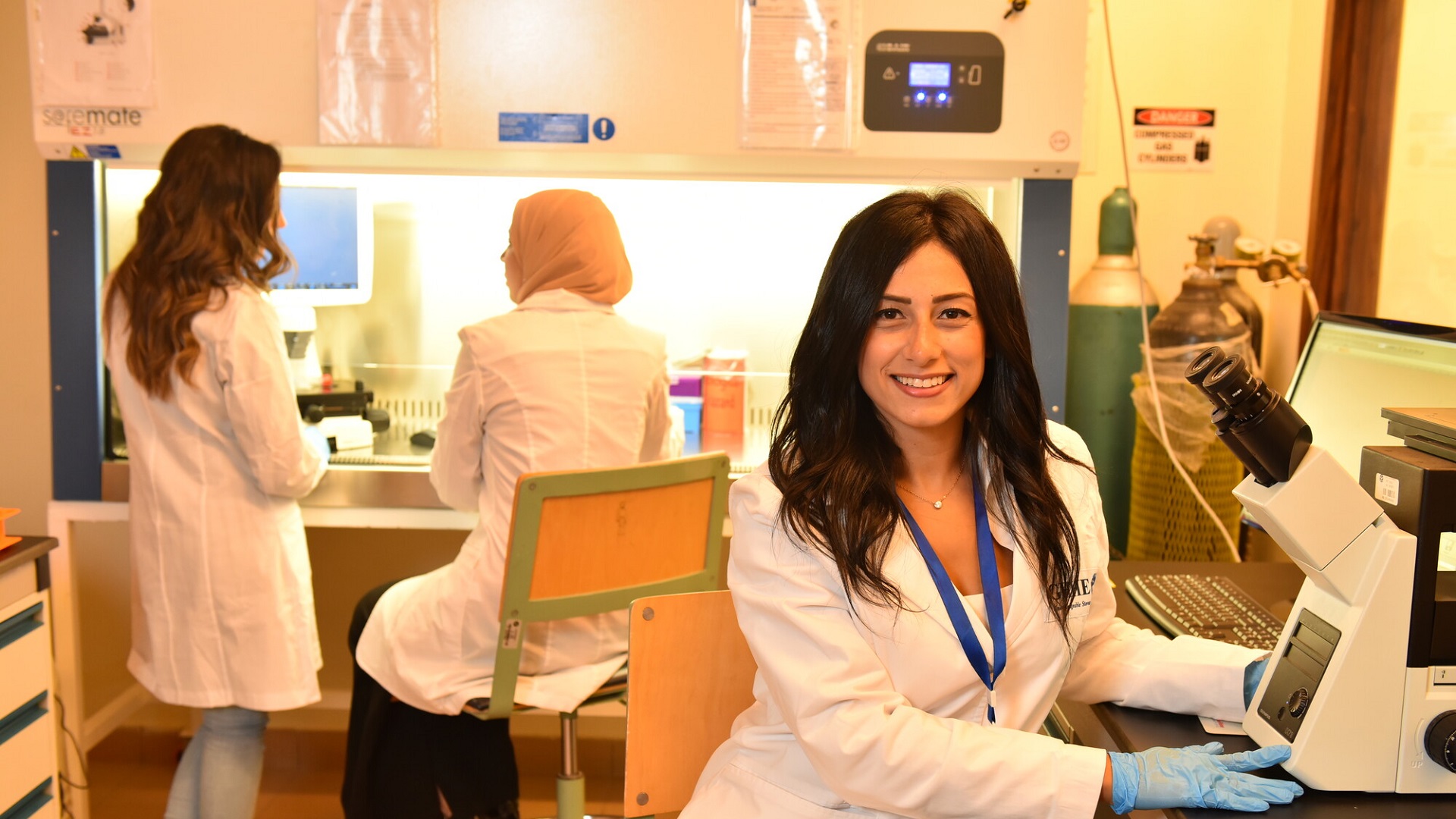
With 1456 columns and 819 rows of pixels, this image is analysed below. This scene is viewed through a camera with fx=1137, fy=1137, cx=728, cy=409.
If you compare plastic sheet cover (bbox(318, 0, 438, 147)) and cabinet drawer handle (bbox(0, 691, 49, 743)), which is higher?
plastic sheet cover (bbox(318, 0, 438, 147))

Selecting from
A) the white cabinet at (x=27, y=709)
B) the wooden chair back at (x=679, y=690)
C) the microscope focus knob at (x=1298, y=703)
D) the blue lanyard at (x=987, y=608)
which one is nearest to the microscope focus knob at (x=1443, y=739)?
the microscope focus knob at (x=1298, y=703)

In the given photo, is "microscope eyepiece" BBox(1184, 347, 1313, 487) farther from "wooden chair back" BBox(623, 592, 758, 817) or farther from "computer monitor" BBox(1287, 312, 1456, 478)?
"wooden chair back" BBox(623, 592, 758, 817)

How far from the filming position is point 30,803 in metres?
1.80

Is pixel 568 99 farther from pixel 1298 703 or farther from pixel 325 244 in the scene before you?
pixel 1298 703

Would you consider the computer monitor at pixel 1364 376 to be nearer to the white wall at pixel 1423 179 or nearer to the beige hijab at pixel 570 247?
the white wall at pixel 1423 179

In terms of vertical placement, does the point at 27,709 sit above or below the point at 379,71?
below

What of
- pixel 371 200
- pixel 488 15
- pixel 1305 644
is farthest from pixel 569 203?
pixel 1305 644

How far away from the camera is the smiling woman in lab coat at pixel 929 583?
1.08m

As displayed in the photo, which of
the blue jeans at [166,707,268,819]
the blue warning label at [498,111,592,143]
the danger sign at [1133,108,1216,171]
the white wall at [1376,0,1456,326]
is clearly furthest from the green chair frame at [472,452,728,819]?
the danger sign at [1133,108,1216,171]

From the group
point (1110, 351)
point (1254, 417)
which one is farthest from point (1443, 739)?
point (1110, 351)

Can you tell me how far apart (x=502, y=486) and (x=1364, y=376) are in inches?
52.4

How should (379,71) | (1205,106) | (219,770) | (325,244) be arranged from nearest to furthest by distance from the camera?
(219,770) < (379,71) < (325,244) < (1205,106)

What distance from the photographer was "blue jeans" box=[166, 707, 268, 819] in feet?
6.87

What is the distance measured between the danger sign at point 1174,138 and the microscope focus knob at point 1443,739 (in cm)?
217
